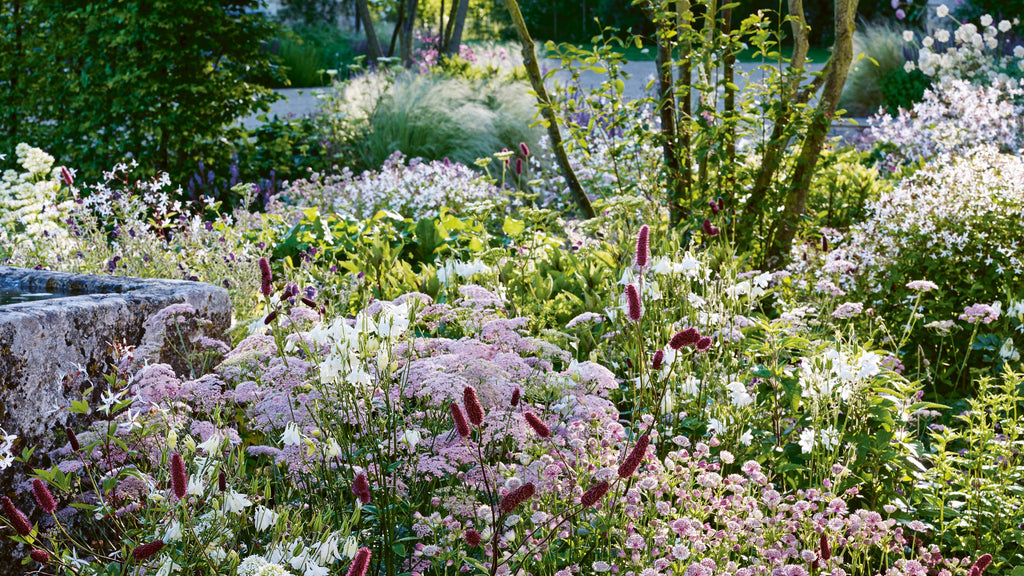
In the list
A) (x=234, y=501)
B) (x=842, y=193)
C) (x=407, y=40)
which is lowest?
(x=842, y=193)

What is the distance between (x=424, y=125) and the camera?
28.1 feet

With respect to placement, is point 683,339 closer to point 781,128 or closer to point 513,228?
point 513,228

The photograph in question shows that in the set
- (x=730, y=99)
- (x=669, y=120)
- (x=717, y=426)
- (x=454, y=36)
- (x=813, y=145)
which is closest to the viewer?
(x=717, y=426)

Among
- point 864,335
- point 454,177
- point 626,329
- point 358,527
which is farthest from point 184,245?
point 864,335

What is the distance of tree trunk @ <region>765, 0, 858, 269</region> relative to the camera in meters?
4.91

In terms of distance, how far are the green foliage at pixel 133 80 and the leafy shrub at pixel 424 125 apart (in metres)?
1.14

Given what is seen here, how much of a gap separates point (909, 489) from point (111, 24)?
745 cm

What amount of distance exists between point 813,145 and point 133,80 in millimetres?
5718

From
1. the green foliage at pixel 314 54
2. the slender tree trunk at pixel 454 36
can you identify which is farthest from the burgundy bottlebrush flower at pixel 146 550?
the green foliage at pixel 314 54

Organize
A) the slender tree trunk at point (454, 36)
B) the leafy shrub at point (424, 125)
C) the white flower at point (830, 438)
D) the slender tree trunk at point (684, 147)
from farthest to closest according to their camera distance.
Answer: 1. the slender tree trunk at point (454, 36)
2. the leafy shrub at point (424, 125)
3. the slender tree trunk at point (684, 147)
4. the white flower at point (830, 438)

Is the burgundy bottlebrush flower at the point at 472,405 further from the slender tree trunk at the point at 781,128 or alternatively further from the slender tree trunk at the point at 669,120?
the slender tree trunk at the point at 781,128

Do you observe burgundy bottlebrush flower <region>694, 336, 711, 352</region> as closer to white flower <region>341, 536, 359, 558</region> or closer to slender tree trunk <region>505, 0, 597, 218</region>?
white flower <region>341, 536, 359, 558</region>

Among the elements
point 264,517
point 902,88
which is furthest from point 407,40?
point 264,517

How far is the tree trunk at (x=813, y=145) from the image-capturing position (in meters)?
4.91
